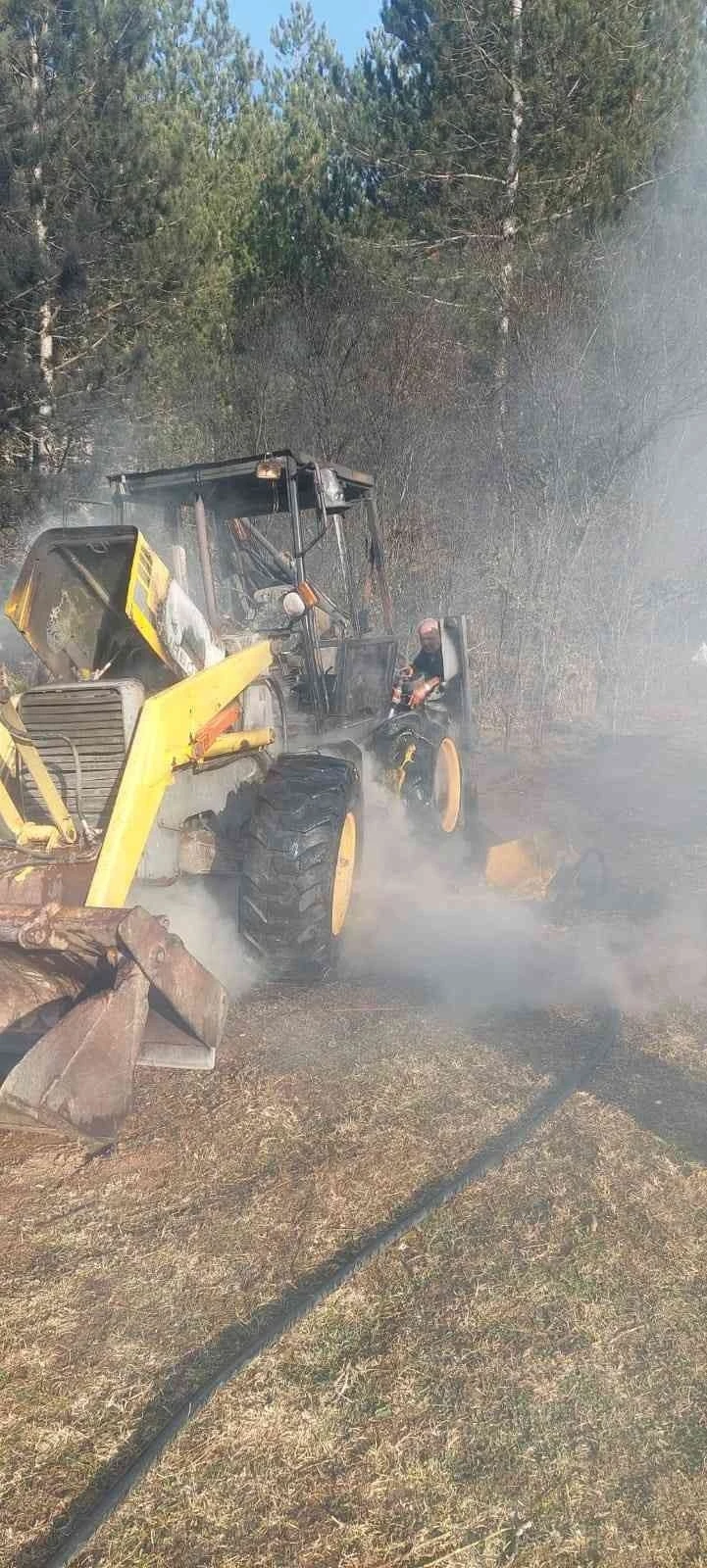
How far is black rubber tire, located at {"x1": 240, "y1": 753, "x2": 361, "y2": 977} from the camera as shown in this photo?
496 cm

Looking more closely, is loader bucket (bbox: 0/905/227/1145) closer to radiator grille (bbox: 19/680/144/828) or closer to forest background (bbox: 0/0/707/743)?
radiator grille (bbox: 19/680/144/828)

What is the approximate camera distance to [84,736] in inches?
180

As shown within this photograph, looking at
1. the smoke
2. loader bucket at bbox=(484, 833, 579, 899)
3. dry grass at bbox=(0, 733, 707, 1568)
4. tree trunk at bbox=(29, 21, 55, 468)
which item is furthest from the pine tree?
dry grass at bbox=(0, 733, 707, 1568)

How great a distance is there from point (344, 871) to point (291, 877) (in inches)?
30.3

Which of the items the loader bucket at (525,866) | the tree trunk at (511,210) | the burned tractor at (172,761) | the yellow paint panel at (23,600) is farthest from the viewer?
the tree trunk at (511,210)

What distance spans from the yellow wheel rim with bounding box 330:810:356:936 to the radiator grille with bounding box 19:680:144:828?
1225 millimetres

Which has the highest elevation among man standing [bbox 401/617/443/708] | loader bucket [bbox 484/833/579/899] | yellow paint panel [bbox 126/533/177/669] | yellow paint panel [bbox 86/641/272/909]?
yellow paint panel [bbox 126/533/177/669]

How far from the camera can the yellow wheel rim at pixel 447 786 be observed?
7.73 m

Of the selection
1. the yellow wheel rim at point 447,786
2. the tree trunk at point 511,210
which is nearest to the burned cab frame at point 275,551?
the yellow wheel rim at point 447,786

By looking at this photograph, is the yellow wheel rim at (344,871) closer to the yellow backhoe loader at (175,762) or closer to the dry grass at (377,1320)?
the yellow backhoe loader at (175,762)

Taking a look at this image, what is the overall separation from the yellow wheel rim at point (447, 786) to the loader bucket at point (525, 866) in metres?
0.56

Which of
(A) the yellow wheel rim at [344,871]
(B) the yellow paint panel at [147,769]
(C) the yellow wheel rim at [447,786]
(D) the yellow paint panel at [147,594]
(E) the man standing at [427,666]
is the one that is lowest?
(C) the yellow wheel rim at [447,786]

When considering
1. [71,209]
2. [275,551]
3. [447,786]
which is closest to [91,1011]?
[275,551]

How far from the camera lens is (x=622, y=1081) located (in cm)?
438
